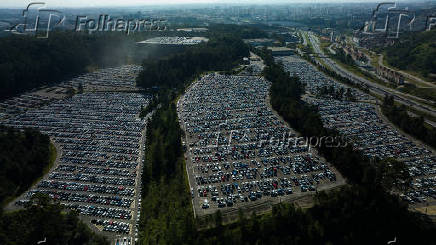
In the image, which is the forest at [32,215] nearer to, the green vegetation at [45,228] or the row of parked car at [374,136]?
the green vegetation at [45,228]

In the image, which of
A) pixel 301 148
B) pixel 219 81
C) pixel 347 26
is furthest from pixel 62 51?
pixel 347 26

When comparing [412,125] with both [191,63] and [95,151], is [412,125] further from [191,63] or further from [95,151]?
[191,63]

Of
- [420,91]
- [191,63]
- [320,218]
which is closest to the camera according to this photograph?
[320,218]

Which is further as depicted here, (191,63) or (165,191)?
(191,63)

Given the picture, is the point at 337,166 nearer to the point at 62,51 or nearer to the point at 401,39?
the point at 62,51

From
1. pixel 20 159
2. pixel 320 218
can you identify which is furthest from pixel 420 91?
pixel 20 159

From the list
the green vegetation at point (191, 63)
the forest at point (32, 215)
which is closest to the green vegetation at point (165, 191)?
the forest at point (32, 215)
